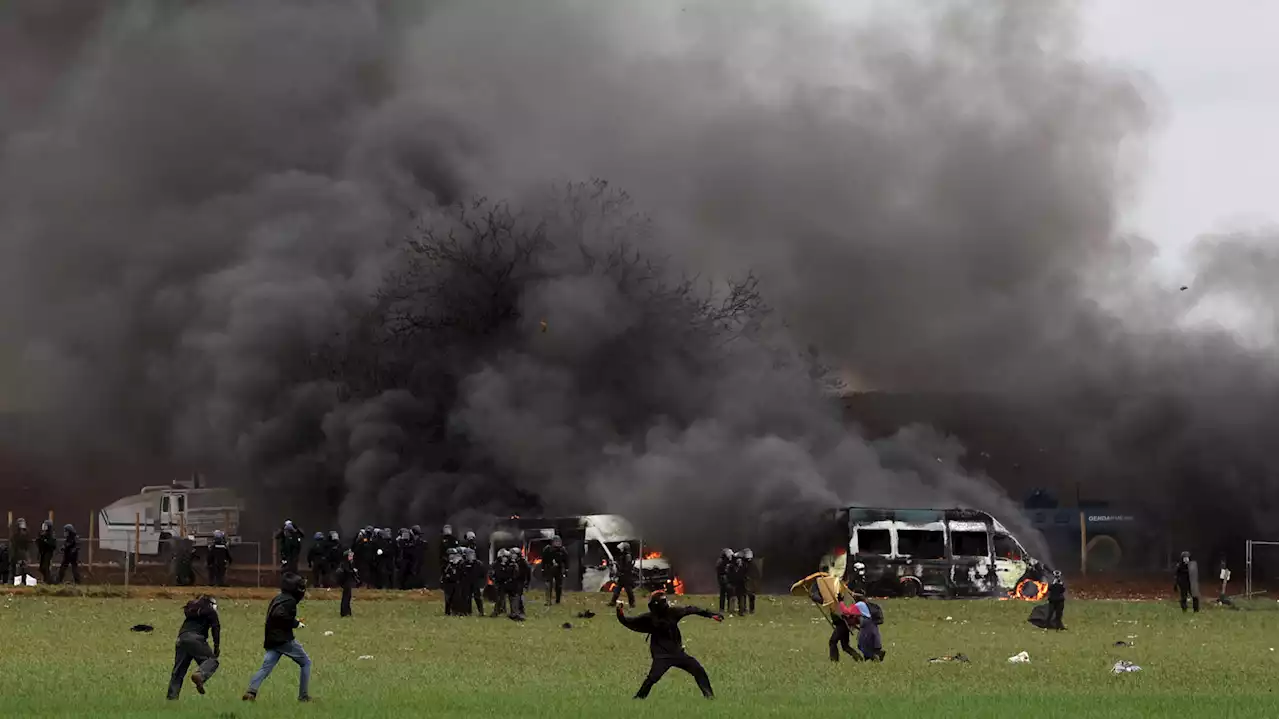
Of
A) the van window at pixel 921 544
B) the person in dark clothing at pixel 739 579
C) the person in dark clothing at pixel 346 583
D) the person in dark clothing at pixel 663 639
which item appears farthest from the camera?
the van window at pixel 921 544

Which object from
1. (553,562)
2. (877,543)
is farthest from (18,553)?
(877,543)

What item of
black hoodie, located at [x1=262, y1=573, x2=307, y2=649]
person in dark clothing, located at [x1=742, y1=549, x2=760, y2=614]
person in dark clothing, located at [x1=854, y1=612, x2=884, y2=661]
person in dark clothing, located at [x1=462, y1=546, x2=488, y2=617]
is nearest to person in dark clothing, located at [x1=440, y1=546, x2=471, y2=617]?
person in dark clothing, located at [x1=462, y1=546, x2=488, y2=617]

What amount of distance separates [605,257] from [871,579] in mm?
23822

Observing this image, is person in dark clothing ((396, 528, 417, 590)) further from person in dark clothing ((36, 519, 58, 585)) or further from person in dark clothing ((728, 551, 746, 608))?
person in dark clothing ((728, 551, 746, 608))

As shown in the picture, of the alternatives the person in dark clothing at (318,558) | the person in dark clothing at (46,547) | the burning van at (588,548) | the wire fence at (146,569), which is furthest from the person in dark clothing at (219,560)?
the burning van at (588,548)

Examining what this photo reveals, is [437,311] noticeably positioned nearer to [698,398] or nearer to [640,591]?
[698,398]

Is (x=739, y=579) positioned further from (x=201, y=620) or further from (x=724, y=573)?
(x=201, y=620)

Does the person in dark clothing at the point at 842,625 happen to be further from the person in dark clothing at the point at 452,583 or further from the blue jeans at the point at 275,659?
the person in dark clothing at the point at 452,583

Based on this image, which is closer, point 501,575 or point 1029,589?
point 501,575

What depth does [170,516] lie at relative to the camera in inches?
2689

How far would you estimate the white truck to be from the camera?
68.2 meters

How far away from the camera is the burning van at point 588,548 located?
2132 inches

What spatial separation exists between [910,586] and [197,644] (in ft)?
103

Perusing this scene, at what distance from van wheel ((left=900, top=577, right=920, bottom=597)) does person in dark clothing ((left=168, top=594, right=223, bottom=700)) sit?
102ft
